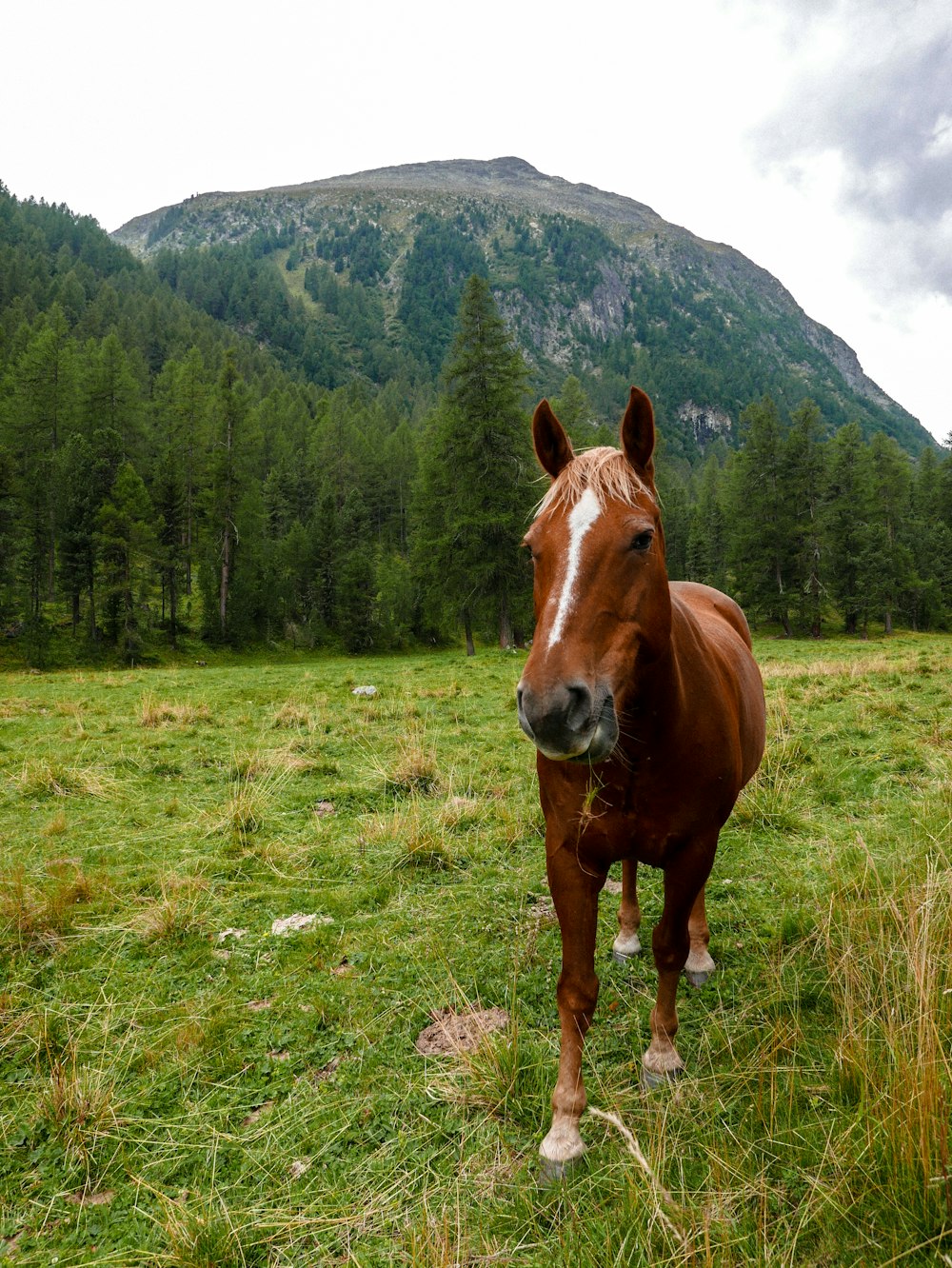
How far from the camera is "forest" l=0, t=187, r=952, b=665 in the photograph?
97.5 ft

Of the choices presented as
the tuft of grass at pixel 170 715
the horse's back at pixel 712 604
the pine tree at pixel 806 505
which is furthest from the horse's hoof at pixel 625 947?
the pine tree at pixel 806 505

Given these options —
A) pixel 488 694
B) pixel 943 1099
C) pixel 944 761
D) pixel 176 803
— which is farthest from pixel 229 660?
pixel 943 1099

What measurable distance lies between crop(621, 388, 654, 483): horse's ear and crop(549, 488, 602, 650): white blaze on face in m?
0.39

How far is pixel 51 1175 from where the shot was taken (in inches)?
104

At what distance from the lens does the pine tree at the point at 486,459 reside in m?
28.6

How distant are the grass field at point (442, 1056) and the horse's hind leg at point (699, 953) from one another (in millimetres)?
100

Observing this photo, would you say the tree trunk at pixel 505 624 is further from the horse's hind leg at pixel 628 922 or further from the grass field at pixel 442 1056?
the horse's hind leg at pixel 628 922

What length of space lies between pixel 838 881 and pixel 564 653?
336 centimetres

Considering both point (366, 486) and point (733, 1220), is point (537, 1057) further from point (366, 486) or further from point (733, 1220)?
point (366, 486)

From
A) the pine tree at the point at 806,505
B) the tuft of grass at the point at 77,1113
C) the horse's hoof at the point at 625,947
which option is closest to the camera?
the tuft of grass at the point at 77,1113

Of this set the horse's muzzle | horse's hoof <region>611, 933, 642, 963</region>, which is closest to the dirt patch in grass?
horse's hoof <region>611, 933, 642, 963</region>

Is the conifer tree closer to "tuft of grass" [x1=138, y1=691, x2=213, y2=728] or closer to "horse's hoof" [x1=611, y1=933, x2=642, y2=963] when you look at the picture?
"tuft of grass" [x1=138, y1=691, x2=213, y2=728]

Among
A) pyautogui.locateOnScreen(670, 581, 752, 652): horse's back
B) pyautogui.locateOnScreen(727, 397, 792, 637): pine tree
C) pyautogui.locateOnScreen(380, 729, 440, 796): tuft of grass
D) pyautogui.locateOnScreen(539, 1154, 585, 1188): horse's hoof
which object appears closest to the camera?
pyautogui.locateOnScreen(539, 1154, 585, 1188): horse's hoof

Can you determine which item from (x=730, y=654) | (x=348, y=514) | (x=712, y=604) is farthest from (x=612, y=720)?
(x=348, y=514)
